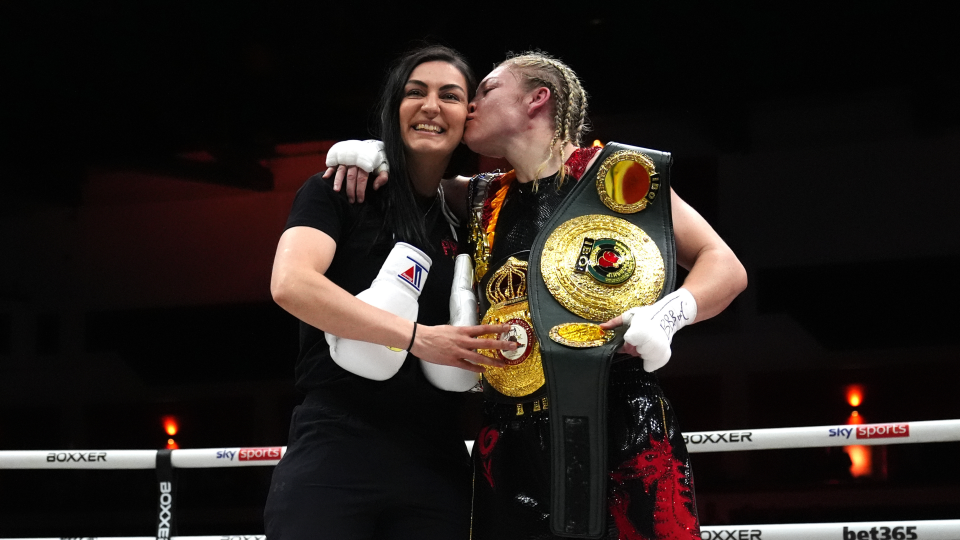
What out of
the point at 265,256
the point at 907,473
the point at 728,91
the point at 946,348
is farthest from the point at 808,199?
the point at 265,256

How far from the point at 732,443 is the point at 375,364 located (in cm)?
123

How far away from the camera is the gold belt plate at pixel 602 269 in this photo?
1.41 m

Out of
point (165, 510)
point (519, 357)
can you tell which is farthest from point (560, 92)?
point (165, 510)

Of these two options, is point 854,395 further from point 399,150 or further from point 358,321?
point 358,321

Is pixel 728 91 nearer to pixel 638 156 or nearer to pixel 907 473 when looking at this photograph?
pixel 907 473

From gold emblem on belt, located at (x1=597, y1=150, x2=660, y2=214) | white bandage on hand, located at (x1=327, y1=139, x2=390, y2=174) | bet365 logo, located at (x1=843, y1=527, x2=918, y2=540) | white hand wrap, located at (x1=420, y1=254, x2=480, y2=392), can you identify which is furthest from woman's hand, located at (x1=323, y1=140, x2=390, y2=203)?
bet365 logo, located at (x1=843, y1=527, x2=918, y2=540)

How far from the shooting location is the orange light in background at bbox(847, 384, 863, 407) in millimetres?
4594

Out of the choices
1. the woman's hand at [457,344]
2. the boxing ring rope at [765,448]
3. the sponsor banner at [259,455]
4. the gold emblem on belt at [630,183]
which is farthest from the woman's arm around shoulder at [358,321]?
the sponsor banner at [259,455]

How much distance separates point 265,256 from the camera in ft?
17.5

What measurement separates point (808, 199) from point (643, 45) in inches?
49.4

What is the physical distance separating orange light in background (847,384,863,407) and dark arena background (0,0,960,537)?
19 millimetres

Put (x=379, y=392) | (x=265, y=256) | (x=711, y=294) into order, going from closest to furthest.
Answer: (x=711, y=294)
(x=379, y=392)
(x=265, y=256)

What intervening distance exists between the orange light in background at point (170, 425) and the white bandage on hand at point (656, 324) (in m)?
4.68

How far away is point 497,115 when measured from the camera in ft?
5.62
